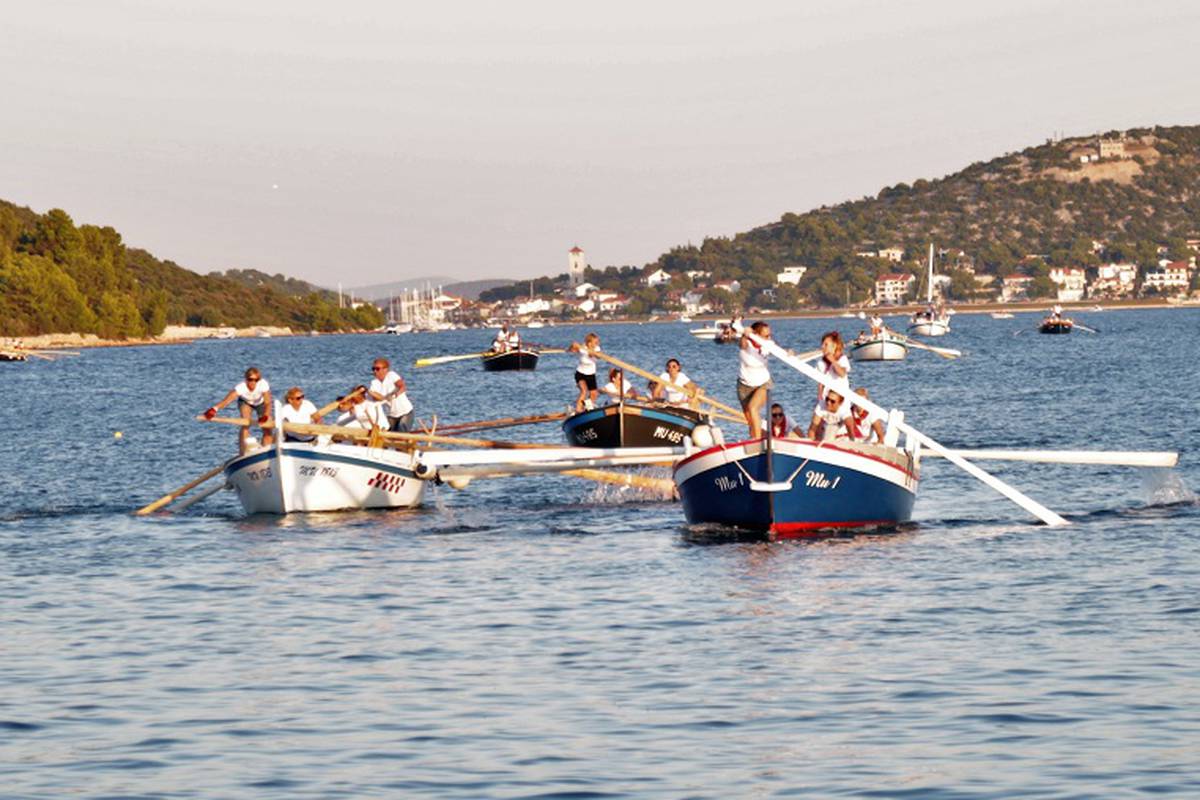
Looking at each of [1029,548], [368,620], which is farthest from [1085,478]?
[368,620]

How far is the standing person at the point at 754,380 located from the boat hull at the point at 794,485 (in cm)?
90

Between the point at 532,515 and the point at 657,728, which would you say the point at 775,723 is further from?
the point at 532,515

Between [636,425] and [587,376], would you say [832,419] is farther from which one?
[587,376]

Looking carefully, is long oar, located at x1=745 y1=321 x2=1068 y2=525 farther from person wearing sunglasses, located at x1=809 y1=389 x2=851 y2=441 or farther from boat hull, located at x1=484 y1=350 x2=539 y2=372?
boat hull, located at x1=484 y1=350 x2=539 y2=372

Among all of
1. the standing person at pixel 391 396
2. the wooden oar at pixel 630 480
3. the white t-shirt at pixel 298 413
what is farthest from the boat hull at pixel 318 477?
the wooden oar at pixel 630 480

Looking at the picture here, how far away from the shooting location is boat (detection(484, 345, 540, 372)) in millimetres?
114419

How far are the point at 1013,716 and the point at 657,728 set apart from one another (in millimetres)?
2917

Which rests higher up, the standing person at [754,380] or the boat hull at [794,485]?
the standing person at [754,380]

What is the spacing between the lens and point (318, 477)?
32.2 meters

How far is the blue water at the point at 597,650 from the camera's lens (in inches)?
577

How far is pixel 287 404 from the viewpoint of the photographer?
33.1 metres

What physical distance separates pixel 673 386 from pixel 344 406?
8.71 m

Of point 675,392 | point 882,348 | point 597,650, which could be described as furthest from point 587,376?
point 882,348

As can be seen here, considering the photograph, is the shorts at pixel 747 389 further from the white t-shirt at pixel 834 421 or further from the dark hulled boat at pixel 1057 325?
the dark hulled boat at pixel 1057 325
